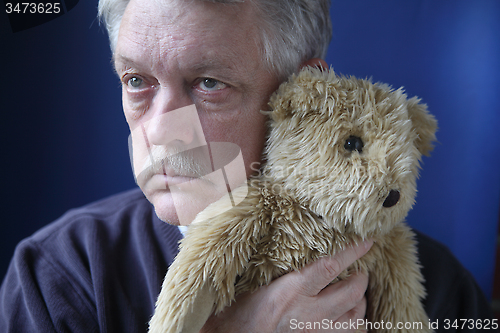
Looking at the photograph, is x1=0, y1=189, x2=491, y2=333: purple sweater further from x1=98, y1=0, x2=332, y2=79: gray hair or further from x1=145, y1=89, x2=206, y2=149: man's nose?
x1=98, y1=0, x2=332, y2=79: gray hair

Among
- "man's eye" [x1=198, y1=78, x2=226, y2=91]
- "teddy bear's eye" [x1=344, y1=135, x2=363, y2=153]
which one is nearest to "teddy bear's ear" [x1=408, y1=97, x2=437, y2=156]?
"teddy bear's eye" [x1=344, y1=135, x2=363, y2=153]

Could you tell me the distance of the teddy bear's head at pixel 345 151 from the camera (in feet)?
1.84

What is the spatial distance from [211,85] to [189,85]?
0.04 metres

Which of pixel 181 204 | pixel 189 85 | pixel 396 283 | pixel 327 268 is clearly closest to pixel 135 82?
pixel 189 85

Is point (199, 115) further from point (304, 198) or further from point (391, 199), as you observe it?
point (391, 199)

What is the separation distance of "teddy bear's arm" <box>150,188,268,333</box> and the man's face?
0.42 feet

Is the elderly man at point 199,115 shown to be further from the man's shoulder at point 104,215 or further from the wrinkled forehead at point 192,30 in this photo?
the man's shoulder at point 104,215

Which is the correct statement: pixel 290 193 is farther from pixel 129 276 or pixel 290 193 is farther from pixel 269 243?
pixel 129 276

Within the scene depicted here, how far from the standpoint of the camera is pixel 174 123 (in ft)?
2.17

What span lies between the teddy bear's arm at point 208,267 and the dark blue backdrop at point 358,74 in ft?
2.08

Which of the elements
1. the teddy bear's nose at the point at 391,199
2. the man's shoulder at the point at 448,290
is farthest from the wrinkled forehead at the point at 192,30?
the man's shoulder at the point at 448,290

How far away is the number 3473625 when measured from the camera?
2.70 ft

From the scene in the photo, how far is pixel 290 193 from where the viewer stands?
0.59 meters

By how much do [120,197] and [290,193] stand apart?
790 millimetres
